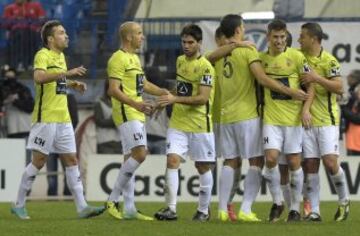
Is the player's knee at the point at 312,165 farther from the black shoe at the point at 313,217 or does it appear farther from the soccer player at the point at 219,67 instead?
the soccer player at the point at 219,67

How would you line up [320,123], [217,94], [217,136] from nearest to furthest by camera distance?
[320,123] < [217,94] < [217,136]

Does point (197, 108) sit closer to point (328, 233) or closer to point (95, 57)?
point (328, 233)

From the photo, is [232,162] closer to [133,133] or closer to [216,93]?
[216,93]

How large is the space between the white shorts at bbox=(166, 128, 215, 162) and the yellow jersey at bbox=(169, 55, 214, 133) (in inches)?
2.3

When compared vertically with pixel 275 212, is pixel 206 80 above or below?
above

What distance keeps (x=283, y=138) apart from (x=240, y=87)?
2.48 feet

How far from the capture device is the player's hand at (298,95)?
48.1ft

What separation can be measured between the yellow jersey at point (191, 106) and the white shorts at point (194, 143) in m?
0.06

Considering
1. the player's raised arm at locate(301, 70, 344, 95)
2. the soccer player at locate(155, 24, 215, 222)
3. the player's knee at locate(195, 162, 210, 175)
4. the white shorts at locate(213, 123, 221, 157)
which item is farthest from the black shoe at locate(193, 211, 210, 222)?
the player's raised arm at locate(301, 70, 344, 95)

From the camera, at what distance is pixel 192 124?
1498cm

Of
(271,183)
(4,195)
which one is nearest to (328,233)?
(271,183)

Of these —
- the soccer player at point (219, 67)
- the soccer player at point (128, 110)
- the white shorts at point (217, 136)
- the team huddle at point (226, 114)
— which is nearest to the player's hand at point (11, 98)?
the white shorts at point (217, 136)

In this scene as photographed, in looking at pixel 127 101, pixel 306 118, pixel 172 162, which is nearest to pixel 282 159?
pixel 306 118

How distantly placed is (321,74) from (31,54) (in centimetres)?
1037
